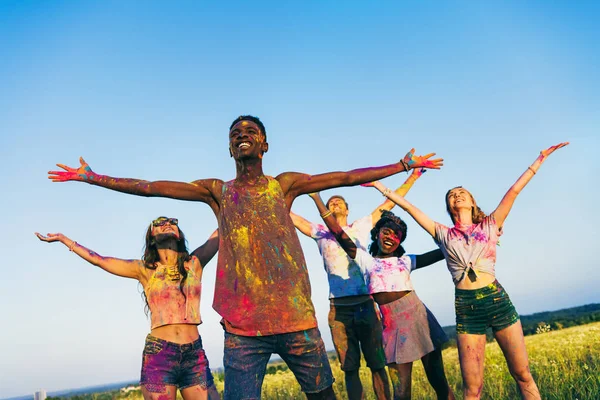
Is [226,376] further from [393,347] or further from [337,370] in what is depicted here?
[337,370]

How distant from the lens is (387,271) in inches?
264

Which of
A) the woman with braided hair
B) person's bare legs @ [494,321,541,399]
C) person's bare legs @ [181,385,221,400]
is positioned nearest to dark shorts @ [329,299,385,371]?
the woman with braided hair

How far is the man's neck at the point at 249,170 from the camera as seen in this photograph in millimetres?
4699

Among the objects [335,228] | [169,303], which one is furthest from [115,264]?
[335,228]

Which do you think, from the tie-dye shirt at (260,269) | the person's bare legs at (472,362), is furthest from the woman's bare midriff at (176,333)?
the person's bare legs at (472,362)

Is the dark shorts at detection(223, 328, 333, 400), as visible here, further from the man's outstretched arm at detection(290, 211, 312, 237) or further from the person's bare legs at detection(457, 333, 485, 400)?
the man's outstretched arm at detection(290, 211, 312, 237)

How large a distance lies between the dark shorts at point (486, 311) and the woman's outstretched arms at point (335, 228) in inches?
58.9

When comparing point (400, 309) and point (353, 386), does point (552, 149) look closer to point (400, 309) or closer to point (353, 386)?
point (400, 309)

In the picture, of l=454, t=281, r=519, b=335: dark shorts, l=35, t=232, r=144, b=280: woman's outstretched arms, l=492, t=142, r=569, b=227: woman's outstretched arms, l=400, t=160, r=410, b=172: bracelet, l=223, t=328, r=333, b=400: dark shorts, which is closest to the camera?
l=223, t=328, r=333, b=400: dark shorts

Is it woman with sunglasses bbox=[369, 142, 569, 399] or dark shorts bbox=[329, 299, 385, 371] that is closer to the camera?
woman with sunglasses bbox=[369, 142, 569, 399]

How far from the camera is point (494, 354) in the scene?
12.0 m

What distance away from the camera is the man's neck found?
4699mm

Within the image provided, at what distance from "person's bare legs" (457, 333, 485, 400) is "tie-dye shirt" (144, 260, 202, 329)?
2.86m

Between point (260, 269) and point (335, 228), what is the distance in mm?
2274
